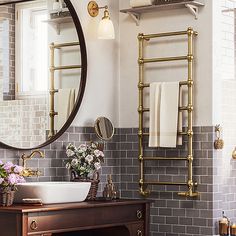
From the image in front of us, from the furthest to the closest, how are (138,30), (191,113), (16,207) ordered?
(138,30) < (191,113) < (16,207)

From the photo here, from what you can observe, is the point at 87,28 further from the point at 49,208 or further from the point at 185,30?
the point at 49,208

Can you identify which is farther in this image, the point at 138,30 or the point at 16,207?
the point at 138,30

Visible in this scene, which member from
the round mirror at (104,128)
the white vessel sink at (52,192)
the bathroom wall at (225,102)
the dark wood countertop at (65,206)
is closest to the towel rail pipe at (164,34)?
the bathroom wall at (225,102)

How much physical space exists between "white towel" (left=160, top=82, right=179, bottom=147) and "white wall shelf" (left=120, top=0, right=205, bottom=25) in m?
0.67

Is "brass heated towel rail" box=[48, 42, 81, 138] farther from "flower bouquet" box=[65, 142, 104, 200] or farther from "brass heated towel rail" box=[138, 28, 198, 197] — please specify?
"brass heated towel rail" box=[138, 28, 198, 197]

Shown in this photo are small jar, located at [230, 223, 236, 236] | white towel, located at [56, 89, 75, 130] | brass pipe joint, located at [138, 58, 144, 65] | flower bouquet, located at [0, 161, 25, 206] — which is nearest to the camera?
flower bouquet, located at [0, 161, 25, 206]

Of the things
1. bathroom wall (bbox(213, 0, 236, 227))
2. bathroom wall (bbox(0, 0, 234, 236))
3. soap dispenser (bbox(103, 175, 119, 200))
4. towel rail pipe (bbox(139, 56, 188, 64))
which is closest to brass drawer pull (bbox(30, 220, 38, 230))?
bathroom wall (bbox(0, 0, 234, 236))

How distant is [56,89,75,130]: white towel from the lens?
19.7ft

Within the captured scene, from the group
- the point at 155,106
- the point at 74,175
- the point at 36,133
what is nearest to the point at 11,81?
the point at 36,133

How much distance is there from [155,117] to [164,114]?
0.32ft

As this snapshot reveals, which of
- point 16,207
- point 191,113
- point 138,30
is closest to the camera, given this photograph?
point 16,207

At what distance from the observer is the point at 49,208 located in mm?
5055

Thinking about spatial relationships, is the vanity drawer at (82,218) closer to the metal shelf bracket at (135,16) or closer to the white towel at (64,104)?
the white towel at (64,104)

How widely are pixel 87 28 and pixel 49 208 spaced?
1.97 meters
